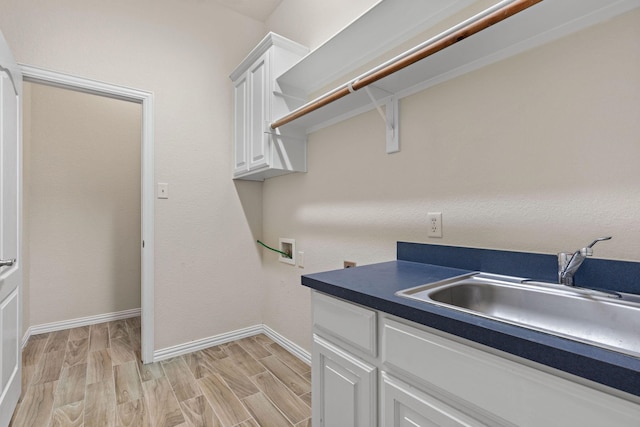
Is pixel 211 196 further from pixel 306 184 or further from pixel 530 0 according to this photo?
pixel 530 0

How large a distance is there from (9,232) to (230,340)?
163 cm

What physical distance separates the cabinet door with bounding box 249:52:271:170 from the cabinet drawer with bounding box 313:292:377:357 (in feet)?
4.04

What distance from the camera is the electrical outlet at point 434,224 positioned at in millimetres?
1345

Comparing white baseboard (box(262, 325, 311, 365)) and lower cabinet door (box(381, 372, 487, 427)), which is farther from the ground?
lower cabinet door (box(381, 372, 487, 427))

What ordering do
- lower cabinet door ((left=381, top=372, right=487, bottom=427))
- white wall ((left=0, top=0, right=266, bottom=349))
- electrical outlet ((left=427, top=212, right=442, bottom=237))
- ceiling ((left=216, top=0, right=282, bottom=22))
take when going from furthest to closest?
ceiling ((left=216, top=0, right=282, bottom=22)) → white wall ((left=0, top=0, right=266, bottom=349)) → electrical outlet ((left=427, top=212, right=442, bottom=237)) → lower cabinet door ((left=381, top=372, right=487, bottom=427))

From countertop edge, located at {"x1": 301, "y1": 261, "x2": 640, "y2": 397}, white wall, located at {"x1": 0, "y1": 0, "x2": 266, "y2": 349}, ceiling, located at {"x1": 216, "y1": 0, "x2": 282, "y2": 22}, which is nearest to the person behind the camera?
countertop edge, located at {"x1": 301, "y1": 261, "x2": 640, "y2": 397}

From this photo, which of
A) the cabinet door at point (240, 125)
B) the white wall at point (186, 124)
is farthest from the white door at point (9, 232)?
the cabinet door at point (240, 125)

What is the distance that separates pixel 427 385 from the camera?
0.75m

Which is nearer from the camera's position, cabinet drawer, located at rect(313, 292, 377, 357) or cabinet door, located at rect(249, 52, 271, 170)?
cabinet drawer, located at rect(313, 292, 377, 357)

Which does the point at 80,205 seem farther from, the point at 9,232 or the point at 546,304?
the point at 546,304

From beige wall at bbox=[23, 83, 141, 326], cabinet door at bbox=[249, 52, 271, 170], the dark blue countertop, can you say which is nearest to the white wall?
cabinet door at bbox=[249, 52, 271, 170]

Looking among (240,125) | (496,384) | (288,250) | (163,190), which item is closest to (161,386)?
(288,250)

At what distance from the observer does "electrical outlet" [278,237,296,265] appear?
7.56ft

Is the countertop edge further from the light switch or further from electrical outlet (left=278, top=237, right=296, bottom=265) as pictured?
the light switch
